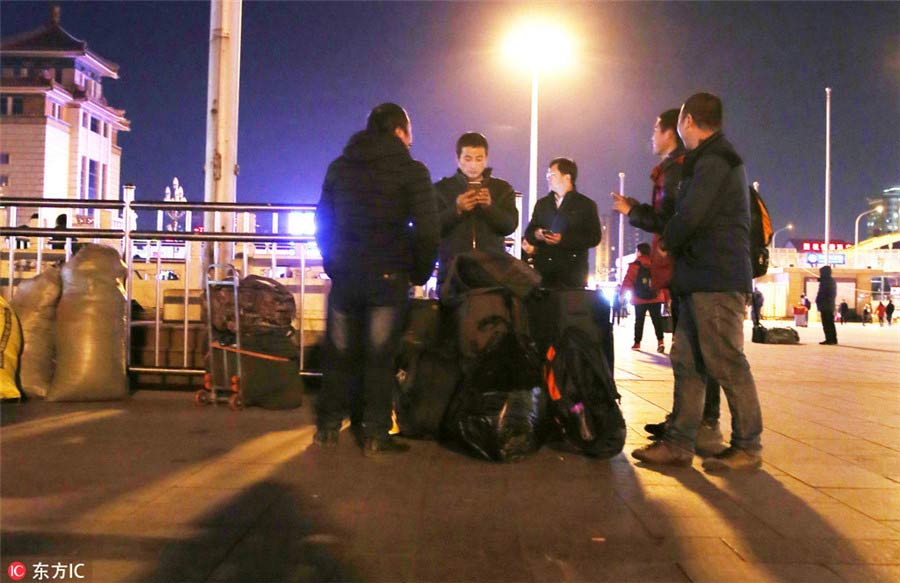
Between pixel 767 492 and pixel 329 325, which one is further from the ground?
pixel 329 325

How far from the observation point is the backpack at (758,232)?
4699mm

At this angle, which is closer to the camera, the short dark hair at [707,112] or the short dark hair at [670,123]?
the short dark hair at [707,112]

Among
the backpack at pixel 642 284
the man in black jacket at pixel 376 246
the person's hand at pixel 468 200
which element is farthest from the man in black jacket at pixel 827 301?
the man in black jacket at pixel 376 246

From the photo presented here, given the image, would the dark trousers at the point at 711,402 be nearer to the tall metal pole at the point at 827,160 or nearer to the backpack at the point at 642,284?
the backpack at the point at 642,284

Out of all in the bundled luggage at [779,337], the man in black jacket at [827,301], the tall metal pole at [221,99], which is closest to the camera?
the tall metal pole at [221,99]

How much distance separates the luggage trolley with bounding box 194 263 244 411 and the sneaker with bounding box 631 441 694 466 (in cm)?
304

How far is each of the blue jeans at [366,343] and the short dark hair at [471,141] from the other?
127 centimetres

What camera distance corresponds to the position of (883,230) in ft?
461

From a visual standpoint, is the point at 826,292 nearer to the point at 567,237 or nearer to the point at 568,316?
the point at 567,237

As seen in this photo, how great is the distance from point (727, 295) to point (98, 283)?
4603 mm

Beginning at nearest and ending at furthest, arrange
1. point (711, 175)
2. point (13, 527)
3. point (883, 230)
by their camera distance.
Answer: point (13, 527) → point (711, 175) → point (883, 230)

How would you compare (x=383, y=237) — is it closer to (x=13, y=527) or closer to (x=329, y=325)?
(x=329, y=325)

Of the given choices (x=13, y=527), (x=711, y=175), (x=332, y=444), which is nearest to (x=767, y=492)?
(x=711, y=175)

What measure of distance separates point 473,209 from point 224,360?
2245 millimetres
